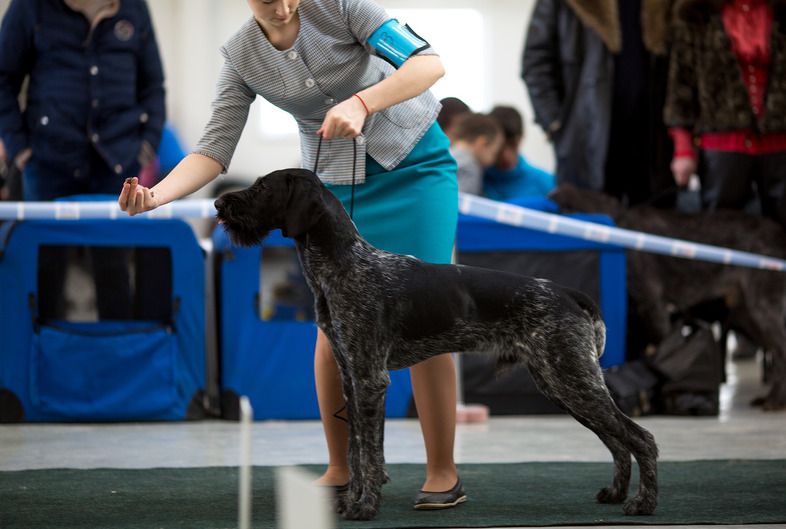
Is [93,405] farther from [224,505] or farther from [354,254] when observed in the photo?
[354,254]

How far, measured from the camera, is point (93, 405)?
13.9 ft

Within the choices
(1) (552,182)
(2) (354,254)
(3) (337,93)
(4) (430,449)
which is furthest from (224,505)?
(1) (552,182)

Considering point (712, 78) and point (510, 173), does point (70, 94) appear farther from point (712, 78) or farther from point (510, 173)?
point (712, 78)

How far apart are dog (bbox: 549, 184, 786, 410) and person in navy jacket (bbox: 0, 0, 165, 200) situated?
215 cm

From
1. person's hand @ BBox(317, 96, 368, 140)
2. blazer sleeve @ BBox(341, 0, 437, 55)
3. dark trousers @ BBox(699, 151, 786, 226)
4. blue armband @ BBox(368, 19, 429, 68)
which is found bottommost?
dark trousers @ BBox(699, 151, 786, 226)

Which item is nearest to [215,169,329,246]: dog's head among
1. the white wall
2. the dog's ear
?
the dog's ear

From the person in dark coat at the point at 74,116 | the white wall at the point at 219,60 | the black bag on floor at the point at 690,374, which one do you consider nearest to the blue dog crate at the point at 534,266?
the black bag on floor at the point at 690,374

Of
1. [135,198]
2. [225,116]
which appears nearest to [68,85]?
[225,116]

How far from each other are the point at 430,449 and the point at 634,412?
83.9 inches

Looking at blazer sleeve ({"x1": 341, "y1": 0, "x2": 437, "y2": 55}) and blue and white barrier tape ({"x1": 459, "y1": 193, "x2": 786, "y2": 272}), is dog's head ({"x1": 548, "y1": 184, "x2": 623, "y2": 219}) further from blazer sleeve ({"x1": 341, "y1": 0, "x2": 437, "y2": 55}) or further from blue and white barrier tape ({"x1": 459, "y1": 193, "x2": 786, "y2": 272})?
blazer sleeve ({"x1": 341, "y1": 0, "x2": 437, "y2": 55})

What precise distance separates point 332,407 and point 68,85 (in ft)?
7.99

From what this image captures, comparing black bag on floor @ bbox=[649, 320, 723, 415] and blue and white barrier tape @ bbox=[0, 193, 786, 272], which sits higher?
blue and white barrier tape @ bbox=[0, 193, 786, 272]

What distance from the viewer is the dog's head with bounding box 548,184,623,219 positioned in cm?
482

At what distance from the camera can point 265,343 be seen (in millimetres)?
4359
